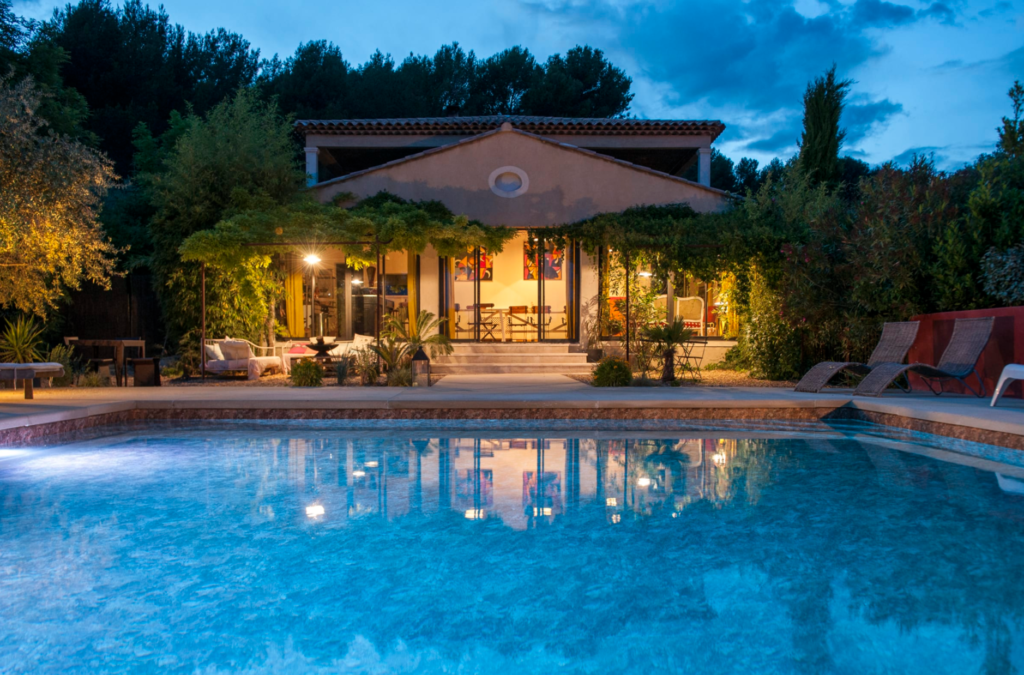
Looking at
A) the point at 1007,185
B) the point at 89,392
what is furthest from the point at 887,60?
the point at 89,392

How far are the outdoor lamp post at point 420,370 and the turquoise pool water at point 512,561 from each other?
131 inches

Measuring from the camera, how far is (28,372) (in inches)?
308

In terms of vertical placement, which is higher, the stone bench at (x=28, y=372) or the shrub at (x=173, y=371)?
the stone bench at (x=28, y=372)

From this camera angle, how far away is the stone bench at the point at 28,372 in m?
7.72

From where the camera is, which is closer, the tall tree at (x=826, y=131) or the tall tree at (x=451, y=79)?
the tall tree at (x=826, y=131)

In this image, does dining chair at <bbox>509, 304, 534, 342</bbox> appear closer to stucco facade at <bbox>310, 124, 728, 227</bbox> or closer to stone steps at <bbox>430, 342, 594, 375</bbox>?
stucco facade at <bbox>310, 124, 728, 227</bbox>

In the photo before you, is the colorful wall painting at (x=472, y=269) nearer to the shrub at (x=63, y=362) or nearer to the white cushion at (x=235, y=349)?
the white cushion at (x=235, y=349)

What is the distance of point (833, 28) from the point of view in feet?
102

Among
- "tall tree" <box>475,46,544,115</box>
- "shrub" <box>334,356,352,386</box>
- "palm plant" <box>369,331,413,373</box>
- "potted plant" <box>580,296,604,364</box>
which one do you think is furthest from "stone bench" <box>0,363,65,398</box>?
"tall tree" <box>475,46,544,115</box>

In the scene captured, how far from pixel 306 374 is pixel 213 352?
2.30 meters

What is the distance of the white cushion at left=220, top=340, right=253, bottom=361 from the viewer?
429 inches

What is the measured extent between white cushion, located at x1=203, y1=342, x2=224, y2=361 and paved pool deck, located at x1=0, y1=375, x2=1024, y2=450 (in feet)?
8.00

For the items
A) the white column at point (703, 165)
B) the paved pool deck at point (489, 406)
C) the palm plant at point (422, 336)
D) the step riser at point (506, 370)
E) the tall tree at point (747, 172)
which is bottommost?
the paved pool deck at point (489, 406)

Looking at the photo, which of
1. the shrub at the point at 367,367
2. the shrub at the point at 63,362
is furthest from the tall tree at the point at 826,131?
the shrub at the point at 63,362
